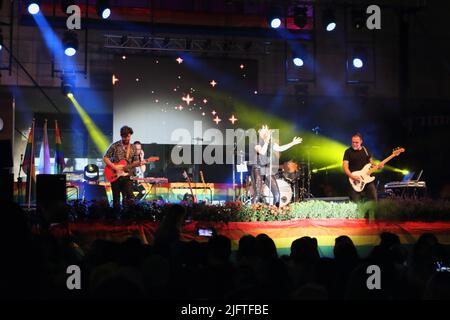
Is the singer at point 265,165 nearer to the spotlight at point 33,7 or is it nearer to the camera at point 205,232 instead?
the camera at point 205,232

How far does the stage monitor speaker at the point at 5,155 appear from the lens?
7114 mm

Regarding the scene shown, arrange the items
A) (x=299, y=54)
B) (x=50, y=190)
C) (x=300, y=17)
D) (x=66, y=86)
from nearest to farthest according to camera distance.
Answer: (x=50, y=190), (x=300, y=17), (x=66, y=86), (x=299, y=54)

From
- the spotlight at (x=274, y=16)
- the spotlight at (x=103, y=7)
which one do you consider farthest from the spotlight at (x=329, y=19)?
the spotlight at (x=103, y=7)

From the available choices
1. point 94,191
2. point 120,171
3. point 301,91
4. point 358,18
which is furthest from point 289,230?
point 301,91

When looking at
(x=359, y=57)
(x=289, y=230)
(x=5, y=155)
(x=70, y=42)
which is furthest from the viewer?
(x=359, y=57)

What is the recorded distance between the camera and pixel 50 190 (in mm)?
8367

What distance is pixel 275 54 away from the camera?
18.3 m

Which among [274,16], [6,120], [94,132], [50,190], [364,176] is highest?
[274,16]

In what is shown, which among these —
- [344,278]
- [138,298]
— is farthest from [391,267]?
[138,298]

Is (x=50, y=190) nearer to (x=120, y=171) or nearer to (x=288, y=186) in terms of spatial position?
(x=120, y=171)

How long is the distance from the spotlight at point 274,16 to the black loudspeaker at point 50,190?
29.1 feet

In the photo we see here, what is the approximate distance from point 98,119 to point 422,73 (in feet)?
34.0

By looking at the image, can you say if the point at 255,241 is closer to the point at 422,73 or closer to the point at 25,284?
the point at 25,284

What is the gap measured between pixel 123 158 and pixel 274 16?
6.54 metres
